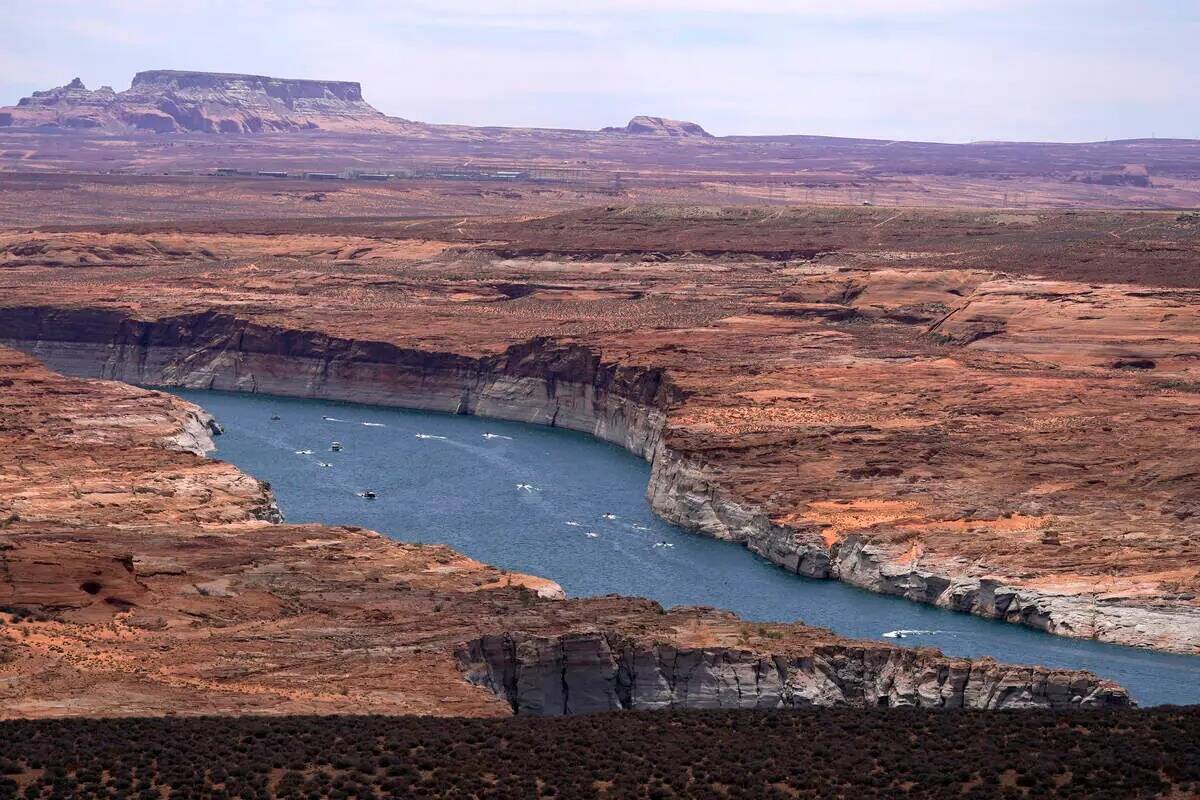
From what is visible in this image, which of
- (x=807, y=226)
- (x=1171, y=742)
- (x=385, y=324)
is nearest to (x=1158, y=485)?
(x=1171, y=742)

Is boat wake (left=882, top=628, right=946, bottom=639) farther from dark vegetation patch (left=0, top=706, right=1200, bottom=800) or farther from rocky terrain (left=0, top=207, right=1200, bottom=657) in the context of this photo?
dark vegetation patch (left=0, top=706, right=1200, bottom=800)

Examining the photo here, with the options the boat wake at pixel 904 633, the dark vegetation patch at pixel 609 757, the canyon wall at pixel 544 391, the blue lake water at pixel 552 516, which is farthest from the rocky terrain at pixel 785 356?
the dark vegetation patch at pixel 609 757

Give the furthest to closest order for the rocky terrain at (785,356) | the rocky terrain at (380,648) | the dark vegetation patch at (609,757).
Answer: the rocky terrain at (785,356), the rocky terrain at (380,648), the dark vegetation patch at (609,757)

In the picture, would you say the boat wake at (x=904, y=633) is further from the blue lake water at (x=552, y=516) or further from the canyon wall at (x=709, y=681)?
the canyon wall at (x=709, y=681)

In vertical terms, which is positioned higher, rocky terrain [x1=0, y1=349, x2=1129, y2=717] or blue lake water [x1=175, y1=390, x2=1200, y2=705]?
rocky terrain [x1=0, y1=349, x2=1129, y2=717]

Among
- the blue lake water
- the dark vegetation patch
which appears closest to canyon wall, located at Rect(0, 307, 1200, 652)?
the blue lake water
